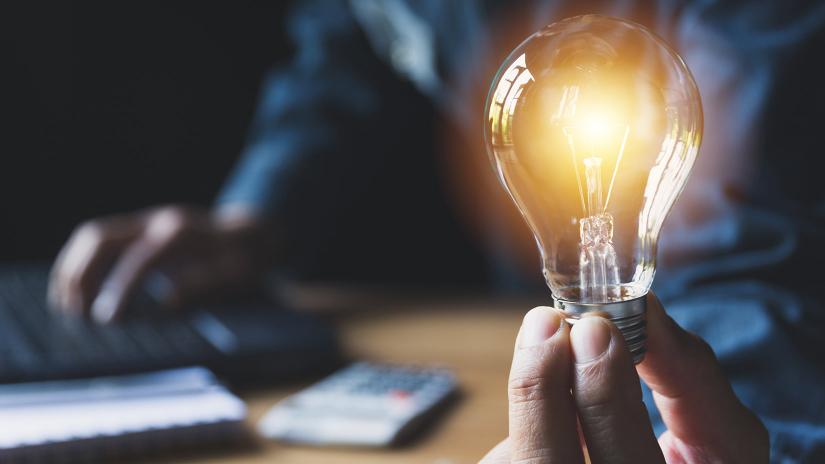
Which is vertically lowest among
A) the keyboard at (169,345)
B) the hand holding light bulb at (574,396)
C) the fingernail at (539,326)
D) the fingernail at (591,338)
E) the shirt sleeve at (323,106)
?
the hand holding light bulb at (574,396)

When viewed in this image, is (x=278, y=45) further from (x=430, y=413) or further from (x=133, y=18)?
(x=430, y=413)

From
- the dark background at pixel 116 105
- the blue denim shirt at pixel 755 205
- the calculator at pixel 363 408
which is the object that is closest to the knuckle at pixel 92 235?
the calculator at pixel 363 408

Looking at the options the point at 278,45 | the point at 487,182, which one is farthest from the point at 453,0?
the point at 278,45

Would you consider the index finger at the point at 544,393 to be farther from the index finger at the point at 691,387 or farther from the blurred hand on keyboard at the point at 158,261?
the blurred hand on keyboard at the point at 158,261

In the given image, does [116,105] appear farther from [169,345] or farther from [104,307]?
[169,345]

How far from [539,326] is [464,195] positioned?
125 cm

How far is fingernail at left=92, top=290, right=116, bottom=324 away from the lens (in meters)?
0.86

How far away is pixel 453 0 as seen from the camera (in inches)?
41.1

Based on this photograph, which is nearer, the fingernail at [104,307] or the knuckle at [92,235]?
the fingernail at [104,307]

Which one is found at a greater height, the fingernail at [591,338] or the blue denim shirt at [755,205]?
the blue denim shirt at [755,205]

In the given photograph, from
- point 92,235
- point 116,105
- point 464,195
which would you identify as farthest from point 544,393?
point 116,105

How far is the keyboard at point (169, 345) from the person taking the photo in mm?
686

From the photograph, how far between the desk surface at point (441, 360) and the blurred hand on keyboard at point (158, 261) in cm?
15

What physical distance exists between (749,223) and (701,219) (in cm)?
4
